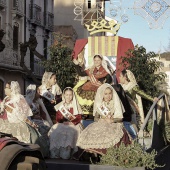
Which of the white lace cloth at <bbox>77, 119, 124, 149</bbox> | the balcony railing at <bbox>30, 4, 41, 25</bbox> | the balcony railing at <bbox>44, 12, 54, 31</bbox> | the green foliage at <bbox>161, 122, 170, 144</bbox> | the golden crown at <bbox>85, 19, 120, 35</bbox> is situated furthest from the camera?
the balcony railing at <bbox>44, 12, 54, 31</bbox>

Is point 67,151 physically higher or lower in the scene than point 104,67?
lower

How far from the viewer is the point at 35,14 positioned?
37906mm

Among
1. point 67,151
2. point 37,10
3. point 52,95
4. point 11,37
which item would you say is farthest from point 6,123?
point 37,10

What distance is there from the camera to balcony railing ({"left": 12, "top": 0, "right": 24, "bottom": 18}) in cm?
3403

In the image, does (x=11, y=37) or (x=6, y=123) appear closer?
(x=6, y=123)

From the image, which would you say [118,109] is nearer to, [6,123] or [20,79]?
[6,123]

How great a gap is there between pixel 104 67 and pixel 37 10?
26.5m

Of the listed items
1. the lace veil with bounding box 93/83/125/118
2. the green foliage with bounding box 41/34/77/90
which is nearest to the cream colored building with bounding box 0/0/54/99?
the green foliage with bounding box 41/34/77/90

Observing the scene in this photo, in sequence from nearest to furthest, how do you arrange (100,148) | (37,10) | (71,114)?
(100,148), (71,114), (37,10)

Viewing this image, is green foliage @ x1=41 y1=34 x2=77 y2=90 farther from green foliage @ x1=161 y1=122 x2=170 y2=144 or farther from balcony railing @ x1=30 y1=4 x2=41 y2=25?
balcony railing @ x1=30 y1=4 x2=41 y2=25

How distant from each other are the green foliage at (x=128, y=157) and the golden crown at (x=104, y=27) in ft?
27.2

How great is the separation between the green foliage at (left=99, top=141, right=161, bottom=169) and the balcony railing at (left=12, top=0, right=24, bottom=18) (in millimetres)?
26636

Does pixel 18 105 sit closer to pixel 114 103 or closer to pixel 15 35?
pixel 114 103

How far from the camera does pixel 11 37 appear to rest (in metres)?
33.8
